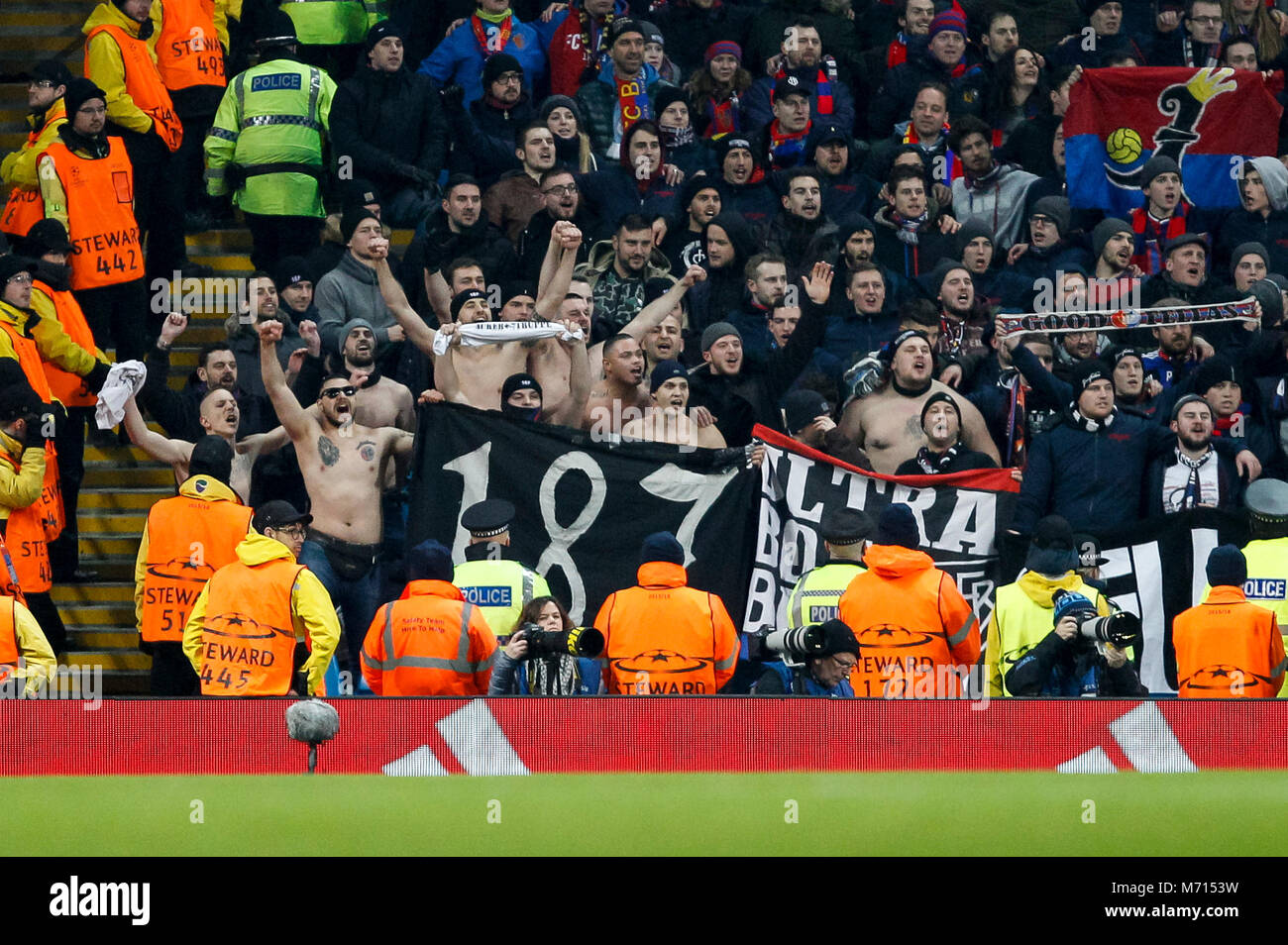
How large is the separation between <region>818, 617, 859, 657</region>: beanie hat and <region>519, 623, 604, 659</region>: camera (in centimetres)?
99

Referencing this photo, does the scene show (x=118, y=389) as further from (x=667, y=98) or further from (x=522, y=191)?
(x=667, y=98)

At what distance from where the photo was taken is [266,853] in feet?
28.7

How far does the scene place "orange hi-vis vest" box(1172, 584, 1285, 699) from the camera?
1092 centimetres

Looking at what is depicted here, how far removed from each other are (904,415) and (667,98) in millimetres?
3411

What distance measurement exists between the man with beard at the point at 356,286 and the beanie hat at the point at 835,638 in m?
4.80

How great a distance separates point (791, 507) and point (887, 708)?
354 centimetres

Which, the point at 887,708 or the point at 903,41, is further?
the point at 903,41

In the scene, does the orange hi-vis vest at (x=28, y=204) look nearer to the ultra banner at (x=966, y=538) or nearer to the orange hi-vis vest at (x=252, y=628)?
the orange hi-vis vest at (x=252, y=628)

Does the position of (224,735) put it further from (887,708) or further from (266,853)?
(887,708)

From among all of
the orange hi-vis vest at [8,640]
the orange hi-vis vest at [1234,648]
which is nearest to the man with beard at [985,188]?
the orange hi-vis vest at [1234,648]

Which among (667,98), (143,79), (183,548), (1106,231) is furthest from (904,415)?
(143,79)

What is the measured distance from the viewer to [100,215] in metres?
14.6

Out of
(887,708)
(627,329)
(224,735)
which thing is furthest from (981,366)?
(224,735)

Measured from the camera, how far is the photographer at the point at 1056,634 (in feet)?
34.6
